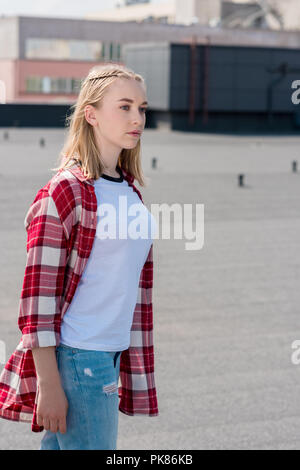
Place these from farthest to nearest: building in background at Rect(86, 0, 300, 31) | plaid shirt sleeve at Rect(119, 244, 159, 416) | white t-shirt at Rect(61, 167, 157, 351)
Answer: building in background at Rect(86, 0, 300, 31), plaid shirt sleeve at Rect(119, 244, 159, 416), white t-shirt at Rect(61, 167, 157, 351)

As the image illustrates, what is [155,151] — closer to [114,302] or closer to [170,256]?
[170,256]

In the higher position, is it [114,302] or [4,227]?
[114,302]

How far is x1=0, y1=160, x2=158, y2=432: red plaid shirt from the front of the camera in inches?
107

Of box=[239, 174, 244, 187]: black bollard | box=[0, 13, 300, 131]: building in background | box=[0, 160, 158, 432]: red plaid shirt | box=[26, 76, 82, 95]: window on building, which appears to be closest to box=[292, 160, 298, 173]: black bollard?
box=[239, 174, 244, 187]: black bollard

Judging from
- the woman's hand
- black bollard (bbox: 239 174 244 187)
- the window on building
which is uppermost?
the window on building

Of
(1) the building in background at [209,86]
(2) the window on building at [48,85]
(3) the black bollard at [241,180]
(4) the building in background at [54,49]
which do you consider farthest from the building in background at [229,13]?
(3) the black bollard at [241,180]

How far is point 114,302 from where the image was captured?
288 centimetres

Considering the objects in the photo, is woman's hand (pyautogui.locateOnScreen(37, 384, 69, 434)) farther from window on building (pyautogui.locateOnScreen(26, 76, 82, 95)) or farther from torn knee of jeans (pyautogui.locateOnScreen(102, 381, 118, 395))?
window on building (pyautogui.locateOnScreen(26, 76, 82, 95))

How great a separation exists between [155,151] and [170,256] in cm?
1857

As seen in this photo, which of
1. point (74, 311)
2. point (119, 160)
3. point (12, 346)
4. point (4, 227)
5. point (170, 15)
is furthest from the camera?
point (170, 15)

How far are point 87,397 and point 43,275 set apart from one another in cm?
43

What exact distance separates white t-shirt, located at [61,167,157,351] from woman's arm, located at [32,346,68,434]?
12 cm
